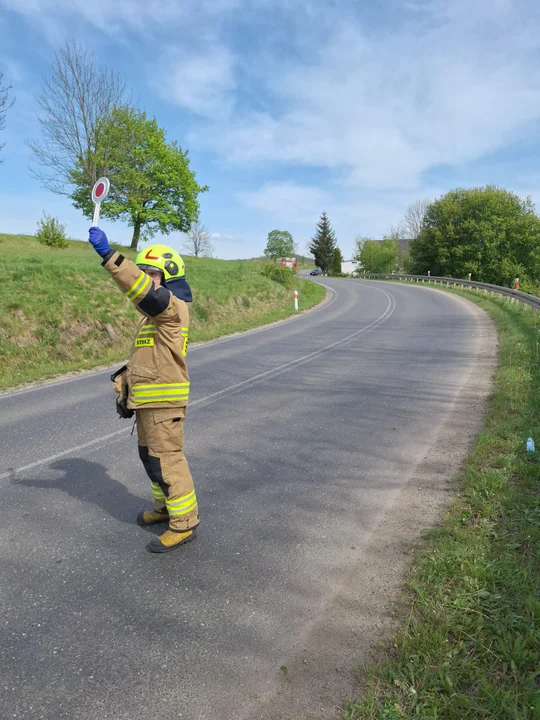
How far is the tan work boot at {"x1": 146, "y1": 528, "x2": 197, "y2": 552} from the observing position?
3.30m

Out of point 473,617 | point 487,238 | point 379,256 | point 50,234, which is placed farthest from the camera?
→ point 379,256

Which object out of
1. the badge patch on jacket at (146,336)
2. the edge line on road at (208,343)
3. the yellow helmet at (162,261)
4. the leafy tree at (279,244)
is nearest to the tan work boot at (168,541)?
the badge patch on jacket at (146,336)

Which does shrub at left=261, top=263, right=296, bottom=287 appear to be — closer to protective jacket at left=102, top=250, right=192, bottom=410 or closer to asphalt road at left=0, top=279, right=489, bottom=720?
asphalt road at left=0, top=279, right=489, bottom=720

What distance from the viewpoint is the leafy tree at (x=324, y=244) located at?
71.8 m

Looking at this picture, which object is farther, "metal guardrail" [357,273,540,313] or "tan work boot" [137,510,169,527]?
"metal guardrail" [357,273,540,313]

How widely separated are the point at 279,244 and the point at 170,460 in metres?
97.6

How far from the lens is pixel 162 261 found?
3180 mm

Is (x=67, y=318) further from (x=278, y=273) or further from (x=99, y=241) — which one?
(x=278, y=273)

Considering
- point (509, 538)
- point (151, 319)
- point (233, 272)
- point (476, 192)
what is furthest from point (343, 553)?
point (476, 192)

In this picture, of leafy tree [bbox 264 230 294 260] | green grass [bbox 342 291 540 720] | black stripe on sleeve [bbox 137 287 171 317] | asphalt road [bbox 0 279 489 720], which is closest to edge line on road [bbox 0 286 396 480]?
asphalt road [bbox 0 279 489 720]

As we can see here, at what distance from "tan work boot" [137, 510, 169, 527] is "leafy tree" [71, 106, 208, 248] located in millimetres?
29948

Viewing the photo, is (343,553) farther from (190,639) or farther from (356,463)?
(356,463)

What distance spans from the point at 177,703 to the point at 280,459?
2.92 meters

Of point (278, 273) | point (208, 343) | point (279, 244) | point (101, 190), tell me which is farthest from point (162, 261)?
point (279, 244)
